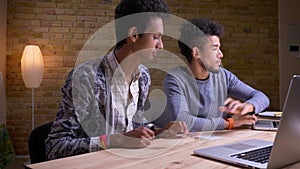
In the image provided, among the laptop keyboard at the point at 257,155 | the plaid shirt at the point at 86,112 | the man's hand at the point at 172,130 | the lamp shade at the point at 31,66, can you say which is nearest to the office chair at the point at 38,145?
the plaid shirt at the point at 86,112

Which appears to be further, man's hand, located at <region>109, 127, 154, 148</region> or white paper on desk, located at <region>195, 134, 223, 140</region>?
white paper on desk, located at <region>195, 134, 223, 140</region>

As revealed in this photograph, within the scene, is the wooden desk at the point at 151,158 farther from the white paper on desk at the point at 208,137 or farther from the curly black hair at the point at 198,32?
the curly black hair at the point at 198,32

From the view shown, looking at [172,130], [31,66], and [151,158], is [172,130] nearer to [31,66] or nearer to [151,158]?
[151,158]

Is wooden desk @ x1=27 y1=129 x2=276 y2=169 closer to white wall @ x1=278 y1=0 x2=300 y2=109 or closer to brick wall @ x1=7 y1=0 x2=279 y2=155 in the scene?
brick wall @ x1=7 y1=0 x2=279 y2=155

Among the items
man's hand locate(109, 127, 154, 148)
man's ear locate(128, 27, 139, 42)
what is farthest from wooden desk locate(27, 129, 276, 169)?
man's ear locate(128, 27, 139, 42)

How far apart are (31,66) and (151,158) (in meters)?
3.09

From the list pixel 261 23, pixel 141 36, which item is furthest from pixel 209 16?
pixel 141 36

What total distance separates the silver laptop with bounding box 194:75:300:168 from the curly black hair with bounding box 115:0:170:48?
60 cm

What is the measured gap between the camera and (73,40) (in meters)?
4.14

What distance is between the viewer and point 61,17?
410 centimetres

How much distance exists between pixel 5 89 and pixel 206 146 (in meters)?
3.45

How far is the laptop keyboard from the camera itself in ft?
3.08

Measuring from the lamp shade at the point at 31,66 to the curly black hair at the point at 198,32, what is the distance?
218 cm

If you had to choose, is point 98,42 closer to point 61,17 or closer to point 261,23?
point 61,17
